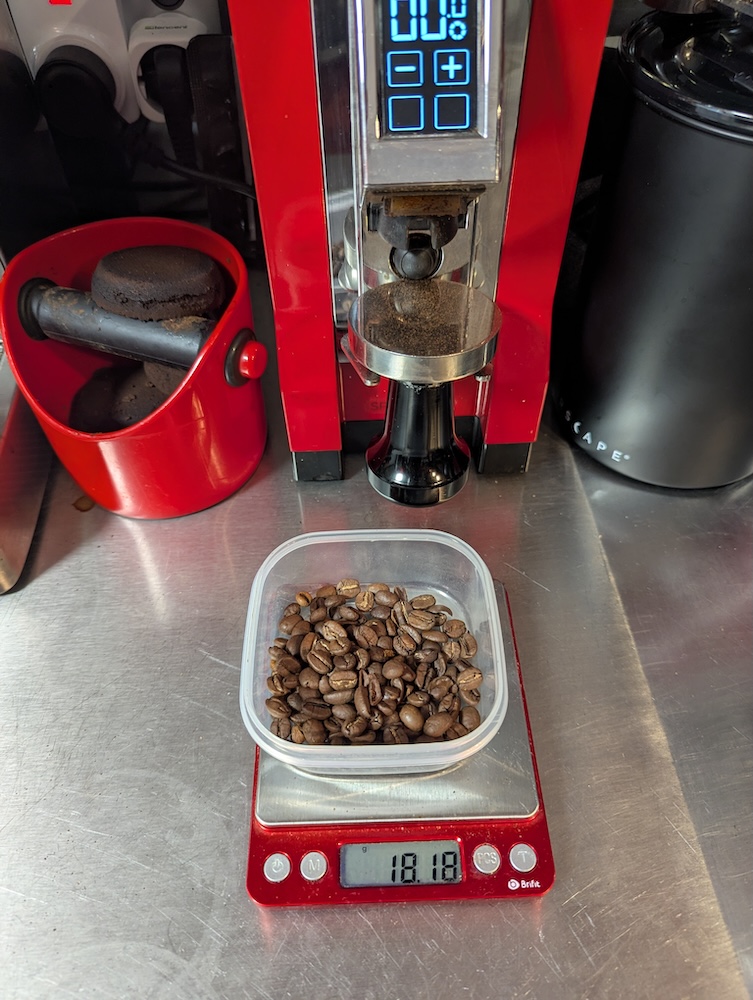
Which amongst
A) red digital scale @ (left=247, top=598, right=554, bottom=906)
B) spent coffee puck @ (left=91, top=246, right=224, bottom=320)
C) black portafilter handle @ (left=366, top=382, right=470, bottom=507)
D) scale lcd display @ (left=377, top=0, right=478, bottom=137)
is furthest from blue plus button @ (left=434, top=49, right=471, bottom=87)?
red digital scale @ (left=247, top=598, right=554, bottom=906)

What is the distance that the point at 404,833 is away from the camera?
45 cm

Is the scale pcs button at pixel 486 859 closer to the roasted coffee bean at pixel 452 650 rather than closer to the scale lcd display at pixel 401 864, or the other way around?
the scale lcd display at pixel 401 864

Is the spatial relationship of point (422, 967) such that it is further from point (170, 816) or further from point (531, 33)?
point (531, 33)

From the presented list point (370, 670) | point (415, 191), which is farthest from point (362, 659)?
point (415, 191)

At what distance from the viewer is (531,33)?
386 millimetres

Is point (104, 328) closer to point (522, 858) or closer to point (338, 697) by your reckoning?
point (338, 697)

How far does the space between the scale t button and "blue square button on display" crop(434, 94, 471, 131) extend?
388 millimetres

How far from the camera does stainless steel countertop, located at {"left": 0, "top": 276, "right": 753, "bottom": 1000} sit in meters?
0.41

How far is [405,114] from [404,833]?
388mm

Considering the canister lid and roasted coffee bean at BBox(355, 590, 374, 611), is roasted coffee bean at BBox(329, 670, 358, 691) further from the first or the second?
the canister lid

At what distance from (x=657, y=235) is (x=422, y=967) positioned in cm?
46

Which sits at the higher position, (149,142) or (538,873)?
(149,142)

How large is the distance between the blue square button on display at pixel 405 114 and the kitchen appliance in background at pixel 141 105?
361mm

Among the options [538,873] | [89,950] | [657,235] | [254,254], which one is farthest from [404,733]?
[254,254]
